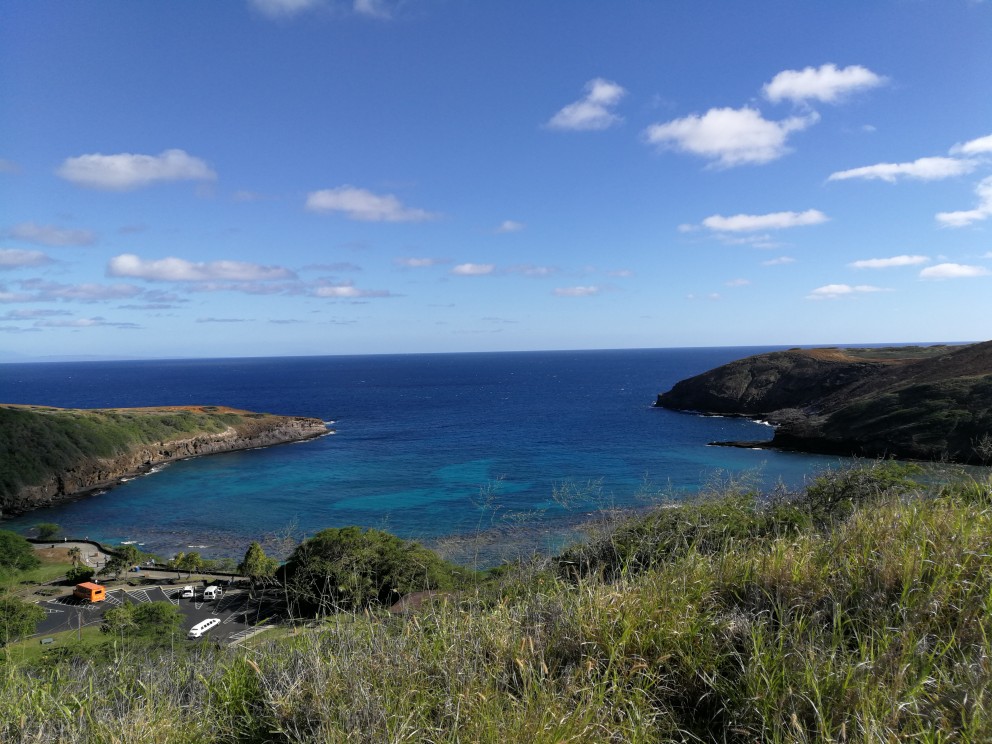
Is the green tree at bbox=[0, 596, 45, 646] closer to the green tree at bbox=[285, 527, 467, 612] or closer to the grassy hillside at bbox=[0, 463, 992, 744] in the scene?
the green tree at bbox=[285, 527, 467, 612]

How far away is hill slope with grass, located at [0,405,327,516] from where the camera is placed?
50688mm

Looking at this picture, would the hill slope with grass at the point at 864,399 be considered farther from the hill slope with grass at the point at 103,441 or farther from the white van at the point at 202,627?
the hill slope with grass at the point at 103,441

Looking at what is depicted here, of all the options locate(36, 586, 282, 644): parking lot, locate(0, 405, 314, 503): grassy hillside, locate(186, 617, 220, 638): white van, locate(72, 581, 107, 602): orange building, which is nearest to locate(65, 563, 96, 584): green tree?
locate(36, 586, 282, 644): parking lot

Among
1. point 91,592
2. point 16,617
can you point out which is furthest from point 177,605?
point 16,617

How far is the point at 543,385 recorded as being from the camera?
497 feet

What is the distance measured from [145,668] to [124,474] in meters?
65.7

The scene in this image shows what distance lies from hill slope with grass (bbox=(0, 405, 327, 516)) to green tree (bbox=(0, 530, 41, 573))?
2302 centimetres

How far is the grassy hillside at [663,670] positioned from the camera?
2.71m

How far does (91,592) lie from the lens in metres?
25.7

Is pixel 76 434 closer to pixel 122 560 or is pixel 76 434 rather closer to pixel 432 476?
pixel 122 560

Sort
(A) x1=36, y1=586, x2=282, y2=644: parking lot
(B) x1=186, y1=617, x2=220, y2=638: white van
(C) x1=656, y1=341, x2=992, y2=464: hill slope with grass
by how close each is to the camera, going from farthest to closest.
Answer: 1. (C) x1=656, y1=341, x2=992, y2=464: hill slope with grass
2. (A) x1=36, y1=586, x2=282, y2=644: parking lot
3. (B) x1=186, y1=617, x2=220, y2=638: white van

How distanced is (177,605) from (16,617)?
6.91 meters

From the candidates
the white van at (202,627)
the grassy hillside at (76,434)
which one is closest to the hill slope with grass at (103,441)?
the grassy hillside at (76,434)

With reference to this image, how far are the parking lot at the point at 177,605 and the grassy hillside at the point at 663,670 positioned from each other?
20.5m
